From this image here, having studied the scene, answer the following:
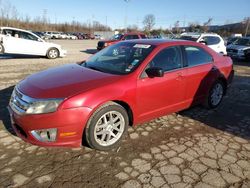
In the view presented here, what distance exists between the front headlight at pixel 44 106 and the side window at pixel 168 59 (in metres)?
1.65

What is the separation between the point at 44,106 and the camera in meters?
3.09

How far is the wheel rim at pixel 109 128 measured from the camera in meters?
3.48

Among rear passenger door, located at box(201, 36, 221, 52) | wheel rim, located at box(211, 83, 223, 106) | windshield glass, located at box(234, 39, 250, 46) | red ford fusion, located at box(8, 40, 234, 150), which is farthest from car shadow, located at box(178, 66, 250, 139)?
windshield glass, located at box(234, 39, 250, 46)

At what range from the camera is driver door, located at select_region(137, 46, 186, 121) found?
385cm

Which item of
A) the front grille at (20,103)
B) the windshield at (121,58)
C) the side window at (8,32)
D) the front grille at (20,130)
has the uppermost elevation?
the side window at (8,32)

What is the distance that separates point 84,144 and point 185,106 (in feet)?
7.09

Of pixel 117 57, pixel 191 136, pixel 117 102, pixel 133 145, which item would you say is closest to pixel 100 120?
pixel 117 102

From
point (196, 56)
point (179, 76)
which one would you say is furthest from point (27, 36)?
point (179, 76)

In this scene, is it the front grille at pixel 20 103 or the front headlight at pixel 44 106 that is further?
the front grille at pixel 20 103

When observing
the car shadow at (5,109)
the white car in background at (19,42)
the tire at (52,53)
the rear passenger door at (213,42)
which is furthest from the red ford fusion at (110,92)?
the tire at (52,53)

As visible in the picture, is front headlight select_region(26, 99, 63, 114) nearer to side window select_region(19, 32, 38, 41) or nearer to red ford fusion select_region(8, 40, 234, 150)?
red ford fusion select_region(8, 40, 234, 150)

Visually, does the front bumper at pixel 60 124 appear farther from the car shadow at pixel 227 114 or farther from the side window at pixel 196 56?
the car shadow at pixel 227 114

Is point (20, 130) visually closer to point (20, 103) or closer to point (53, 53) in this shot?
point (20, 103)

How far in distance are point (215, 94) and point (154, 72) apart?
240 centimetres
